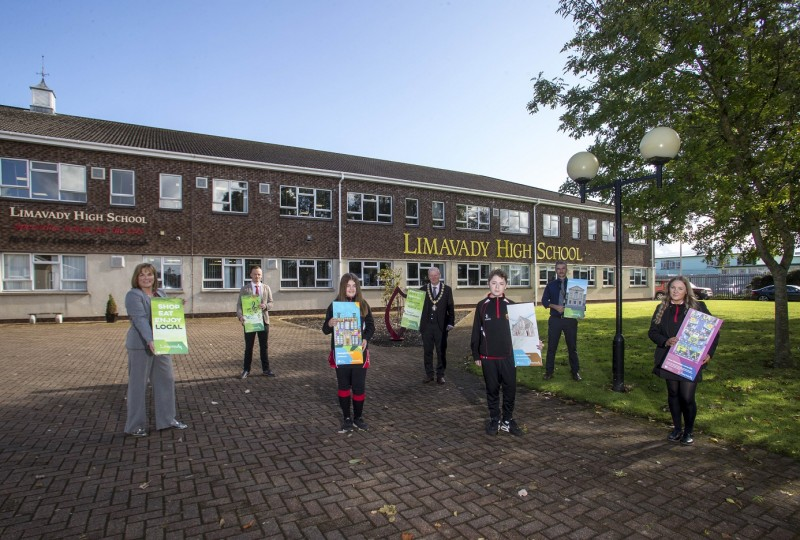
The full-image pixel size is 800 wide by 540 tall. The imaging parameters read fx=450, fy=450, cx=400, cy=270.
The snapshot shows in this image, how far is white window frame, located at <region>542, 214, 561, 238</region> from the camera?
32281 mm

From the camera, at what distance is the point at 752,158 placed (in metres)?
8.62

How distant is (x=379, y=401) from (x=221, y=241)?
54.4 feet

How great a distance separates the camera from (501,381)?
5.55 m

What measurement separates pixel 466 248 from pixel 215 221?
1483cm

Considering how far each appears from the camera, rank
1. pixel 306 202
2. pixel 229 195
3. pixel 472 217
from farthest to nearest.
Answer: pixel 472 217
pixel 306 202
pixel 229 195

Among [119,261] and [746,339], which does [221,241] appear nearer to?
[119,261]

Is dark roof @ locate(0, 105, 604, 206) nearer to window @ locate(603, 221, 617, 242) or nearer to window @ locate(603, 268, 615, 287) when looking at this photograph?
window @ locate(603, 221, 617, 242)

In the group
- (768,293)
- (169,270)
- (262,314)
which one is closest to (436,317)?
(262,314)

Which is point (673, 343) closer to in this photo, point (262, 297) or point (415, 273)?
point (262, 297)

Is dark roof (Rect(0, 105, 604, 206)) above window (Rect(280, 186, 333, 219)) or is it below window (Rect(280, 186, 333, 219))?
above

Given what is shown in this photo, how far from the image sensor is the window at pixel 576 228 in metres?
34.0

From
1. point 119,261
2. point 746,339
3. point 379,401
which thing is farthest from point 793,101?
point 119,261

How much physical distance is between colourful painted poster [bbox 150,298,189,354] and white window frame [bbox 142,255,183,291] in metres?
16.2

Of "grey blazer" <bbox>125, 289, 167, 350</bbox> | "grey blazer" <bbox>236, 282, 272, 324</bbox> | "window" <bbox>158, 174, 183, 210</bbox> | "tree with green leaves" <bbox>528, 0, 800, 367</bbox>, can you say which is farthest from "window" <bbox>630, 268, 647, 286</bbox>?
"grey blazer" <bbox>125, 289, 167, 350</bbox>
